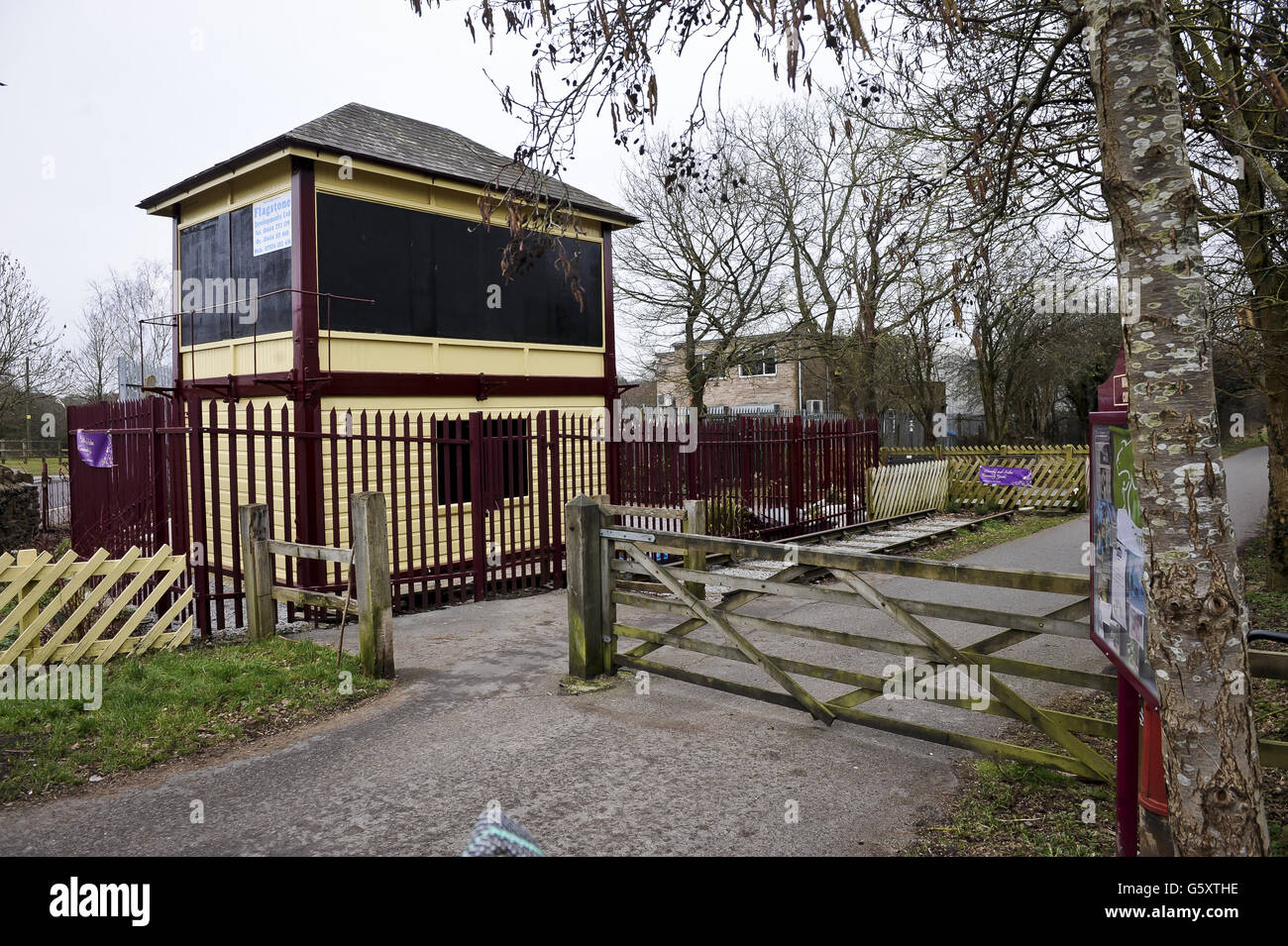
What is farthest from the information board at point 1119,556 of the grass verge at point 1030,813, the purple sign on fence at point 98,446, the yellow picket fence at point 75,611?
the purple sign on fence at point 98,446

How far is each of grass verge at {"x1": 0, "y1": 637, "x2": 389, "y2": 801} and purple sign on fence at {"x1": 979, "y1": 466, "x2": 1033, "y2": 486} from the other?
16572 mm

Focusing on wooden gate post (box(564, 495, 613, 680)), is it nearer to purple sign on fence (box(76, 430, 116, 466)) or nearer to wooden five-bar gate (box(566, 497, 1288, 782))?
wooden five-bar gate (box(566, 497, 1288, 782))

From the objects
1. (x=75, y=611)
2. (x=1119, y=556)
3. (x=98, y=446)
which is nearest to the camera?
(x=1119, y=556)

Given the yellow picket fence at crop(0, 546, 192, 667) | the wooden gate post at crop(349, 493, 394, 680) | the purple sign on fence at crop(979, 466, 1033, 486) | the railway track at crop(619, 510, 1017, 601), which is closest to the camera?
the yellow picket fence at crop(0, 546, 192, 667)

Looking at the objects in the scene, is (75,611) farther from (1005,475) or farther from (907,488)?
(1005,475)

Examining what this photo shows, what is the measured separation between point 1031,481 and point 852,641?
17.2m

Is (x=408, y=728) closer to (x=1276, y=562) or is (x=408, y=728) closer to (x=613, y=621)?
(x=613, y=621)

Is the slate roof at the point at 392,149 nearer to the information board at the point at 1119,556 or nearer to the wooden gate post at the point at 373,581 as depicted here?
the wooden gate post at the point at 373,581

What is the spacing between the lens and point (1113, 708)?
5863mm

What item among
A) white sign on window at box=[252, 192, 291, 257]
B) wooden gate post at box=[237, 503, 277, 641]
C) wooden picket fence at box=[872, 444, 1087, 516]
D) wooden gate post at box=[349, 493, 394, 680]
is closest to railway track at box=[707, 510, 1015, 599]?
wooden picket fence at box=[872, 444, 1087, 516]

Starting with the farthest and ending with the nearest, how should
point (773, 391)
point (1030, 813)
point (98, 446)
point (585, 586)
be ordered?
point (773, 391) < point (98, 446) < point (585, 586) < point (1030, 813)

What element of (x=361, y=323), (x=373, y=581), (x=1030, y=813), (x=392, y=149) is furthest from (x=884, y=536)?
(x=1030, y=813)

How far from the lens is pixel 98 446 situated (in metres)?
10.9

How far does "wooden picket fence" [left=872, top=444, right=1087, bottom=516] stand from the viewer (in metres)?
20.1
